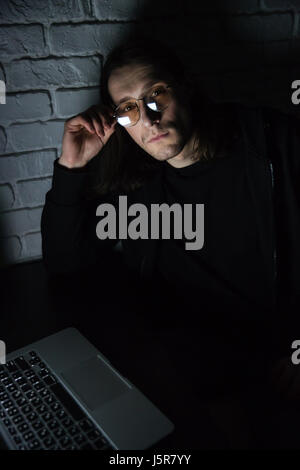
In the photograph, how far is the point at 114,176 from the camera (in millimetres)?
1325

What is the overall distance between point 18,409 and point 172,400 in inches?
11.8

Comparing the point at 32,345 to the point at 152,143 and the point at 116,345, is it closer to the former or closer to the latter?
the point at 116,345

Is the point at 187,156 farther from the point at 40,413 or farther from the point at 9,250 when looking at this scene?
the point at 40,413

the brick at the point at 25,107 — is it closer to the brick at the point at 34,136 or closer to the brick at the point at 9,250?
the brick at the point at 34,136

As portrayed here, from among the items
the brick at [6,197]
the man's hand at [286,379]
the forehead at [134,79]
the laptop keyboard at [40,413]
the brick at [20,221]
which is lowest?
the man's hand at [286,379]

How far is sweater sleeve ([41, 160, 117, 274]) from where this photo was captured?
3.91 feet

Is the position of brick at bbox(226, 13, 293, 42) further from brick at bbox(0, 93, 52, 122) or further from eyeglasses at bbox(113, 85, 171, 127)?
brick at bbox(0, 93, 52, 122)

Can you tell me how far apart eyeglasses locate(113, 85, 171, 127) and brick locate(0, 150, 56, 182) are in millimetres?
295

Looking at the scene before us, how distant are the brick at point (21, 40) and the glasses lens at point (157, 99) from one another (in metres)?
0.36

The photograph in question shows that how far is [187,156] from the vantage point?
125 cm

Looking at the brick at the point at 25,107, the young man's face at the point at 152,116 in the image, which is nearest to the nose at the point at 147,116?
the young man's face at the point at 152,116

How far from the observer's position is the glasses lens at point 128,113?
113 centimetres

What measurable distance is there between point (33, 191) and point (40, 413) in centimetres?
79
